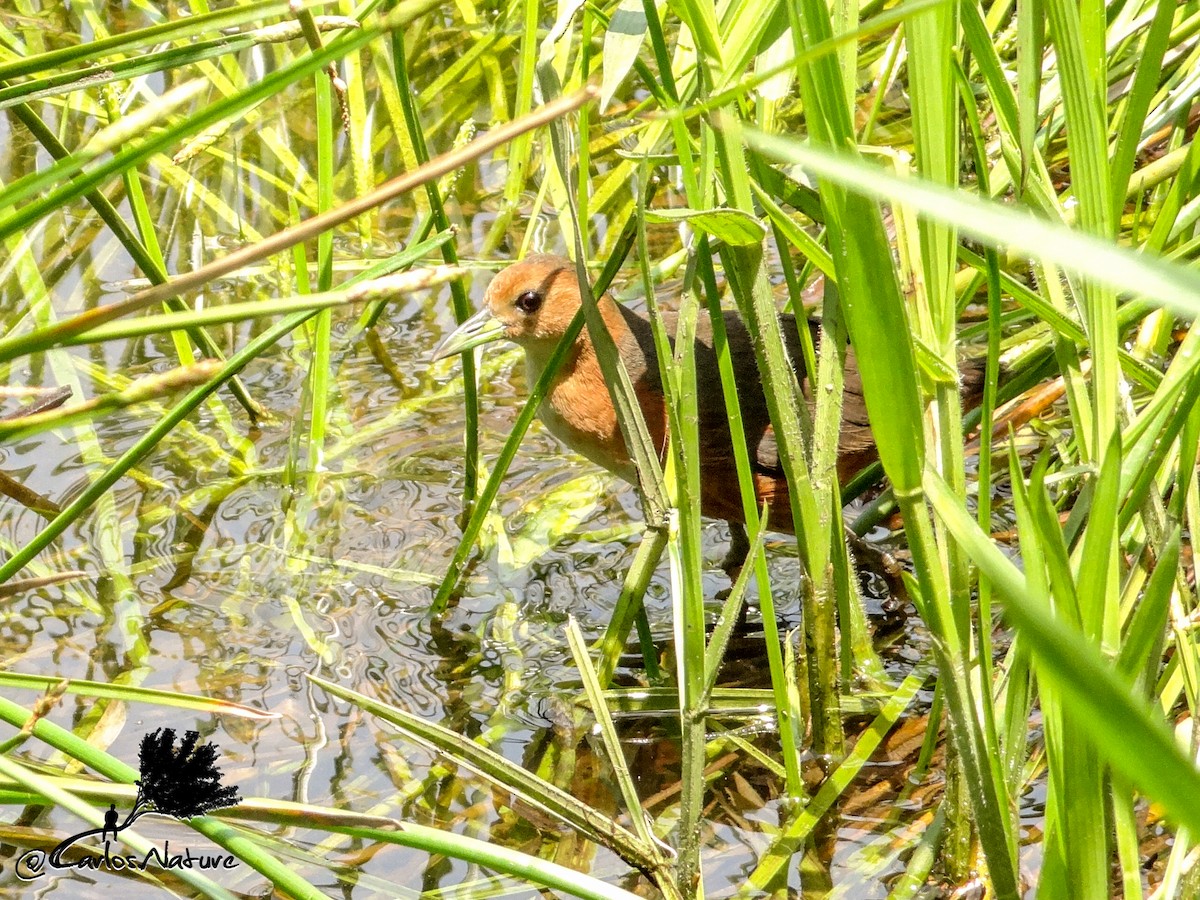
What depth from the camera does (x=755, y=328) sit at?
1.93 meters

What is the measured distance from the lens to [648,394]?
3.49 metres

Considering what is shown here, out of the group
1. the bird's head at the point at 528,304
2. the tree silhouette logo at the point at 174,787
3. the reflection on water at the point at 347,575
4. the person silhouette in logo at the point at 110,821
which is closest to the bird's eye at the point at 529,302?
the bird's head at the point at 528,304

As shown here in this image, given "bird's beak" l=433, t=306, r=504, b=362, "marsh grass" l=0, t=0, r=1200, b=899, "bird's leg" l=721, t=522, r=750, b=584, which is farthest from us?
"bird's leg" l=721, t=522, r=750, b=584

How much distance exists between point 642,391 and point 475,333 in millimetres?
533

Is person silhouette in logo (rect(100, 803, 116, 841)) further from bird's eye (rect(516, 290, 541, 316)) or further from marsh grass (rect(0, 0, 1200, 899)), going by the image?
bird's eye (rect(516, 290, 541, 316))

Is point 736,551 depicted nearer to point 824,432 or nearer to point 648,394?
point 648,394

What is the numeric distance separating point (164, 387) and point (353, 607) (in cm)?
198

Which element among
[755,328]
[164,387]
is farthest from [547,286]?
[164,387]

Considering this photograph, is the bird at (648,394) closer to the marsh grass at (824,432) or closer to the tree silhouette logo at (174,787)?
the marsh grass at (824,432)

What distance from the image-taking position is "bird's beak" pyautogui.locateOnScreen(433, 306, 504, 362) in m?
3.14

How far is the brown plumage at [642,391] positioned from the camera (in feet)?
10.6

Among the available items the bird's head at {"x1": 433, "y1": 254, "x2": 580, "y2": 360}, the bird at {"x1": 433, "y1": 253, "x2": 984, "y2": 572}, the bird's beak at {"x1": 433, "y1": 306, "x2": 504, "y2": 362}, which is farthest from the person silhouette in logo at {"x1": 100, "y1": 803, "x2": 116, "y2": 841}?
the bird's head at {"x1": 433, "y1": 254, "x2": 580, "y2": 360}

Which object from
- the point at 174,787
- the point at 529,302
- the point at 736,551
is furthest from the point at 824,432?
the point at 529,302

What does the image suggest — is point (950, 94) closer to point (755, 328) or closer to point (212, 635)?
point (755, 328)
